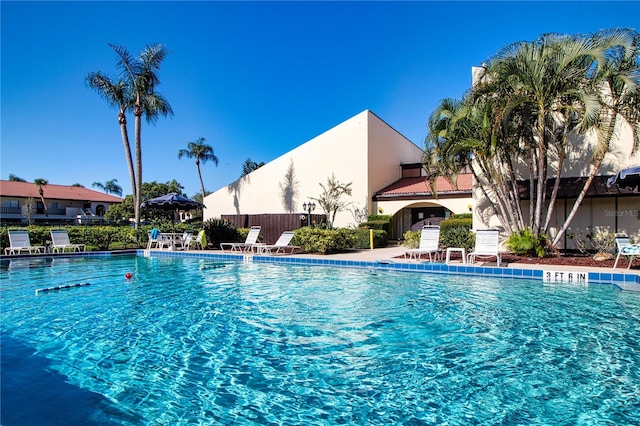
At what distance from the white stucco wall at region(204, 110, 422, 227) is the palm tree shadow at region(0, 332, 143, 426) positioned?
19630 millimetres

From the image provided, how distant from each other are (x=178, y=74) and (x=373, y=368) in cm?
1956

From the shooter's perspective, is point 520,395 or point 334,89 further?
point 334,89

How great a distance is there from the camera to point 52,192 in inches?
1799

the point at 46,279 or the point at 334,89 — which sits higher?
the point at 334,89

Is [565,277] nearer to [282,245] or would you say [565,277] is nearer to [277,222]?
[282,245]

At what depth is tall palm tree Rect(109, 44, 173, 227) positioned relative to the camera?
2203cm

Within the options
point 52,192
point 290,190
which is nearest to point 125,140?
point 290,190

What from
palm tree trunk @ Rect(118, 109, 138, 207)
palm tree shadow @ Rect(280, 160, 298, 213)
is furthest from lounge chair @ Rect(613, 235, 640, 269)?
palm tree trunk @ Rect(118, 109, 138, 207)

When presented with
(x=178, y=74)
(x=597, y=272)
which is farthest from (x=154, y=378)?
(x=178, y=74)

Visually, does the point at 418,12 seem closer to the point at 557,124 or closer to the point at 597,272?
the point at 557,124

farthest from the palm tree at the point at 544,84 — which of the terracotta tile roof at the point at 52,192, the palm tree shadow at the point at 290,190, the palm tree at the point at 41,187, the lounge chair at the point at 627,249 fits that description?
the terracotta tile roof at the point at 52,192

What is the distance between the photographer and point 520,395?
345 cm

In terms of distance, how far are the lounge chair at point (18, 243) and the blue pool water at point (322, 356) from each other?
28.7 feet

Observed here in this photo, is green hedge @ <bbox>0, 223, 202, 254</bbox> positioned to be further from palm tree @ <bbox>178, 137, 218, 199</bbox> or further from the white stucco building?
palm tree @ <bbox>178, 137, 218, 199</bbox>
